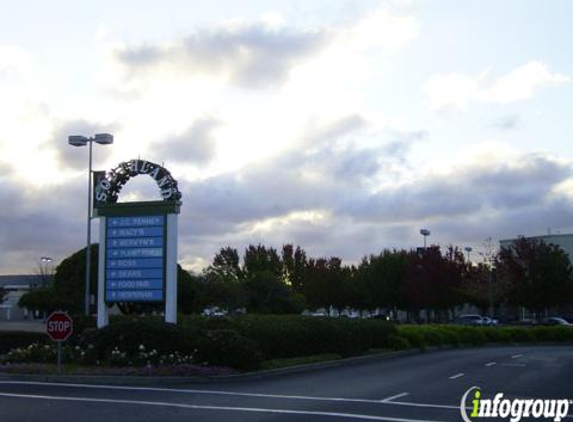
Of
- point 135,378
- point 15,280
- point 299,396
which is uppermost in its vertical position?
point 15,280

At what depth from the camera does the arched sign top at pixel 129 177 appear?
27.8m

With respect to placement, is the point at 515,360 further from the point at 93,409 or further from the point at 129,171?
the point at 93,409

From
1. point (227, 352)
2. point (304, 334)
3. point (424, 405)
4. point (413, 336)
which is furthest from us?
point (413, 336)

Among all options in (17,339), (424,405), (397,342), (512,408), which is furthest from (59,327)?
(397,342)

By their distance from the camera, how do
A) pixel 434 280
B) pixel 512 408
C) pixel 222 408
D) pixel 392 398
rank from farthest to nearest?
pixel 434 280 → pixel 392 398 → pixel 512 408 → pixel 222 408

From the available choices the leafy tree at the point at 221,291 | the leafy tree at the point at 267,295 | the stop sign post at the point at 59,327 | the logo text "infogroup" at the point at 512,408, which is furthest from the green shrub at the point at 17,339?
the leafy tree at the point at 267,295

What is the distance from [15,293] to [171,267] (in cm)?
11959

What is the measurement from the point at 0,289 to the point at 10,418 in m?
107

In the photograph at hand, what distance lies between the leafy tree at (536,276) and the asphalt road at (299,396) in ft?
132

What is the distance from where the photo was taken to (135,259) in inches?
1102

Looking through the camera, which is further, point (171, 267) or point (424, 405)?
point (171, 267)

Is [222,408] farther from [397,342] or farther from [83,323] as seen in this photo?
[397,342]

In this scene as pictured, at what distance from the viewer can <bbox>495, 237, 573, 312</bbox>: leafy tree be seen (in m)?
64.7

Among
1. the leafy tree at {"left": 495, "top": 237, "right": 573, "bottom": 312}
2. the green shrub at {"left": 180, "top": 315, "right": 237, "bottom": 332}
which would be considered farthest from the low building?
the green shrub at {"left": 180, "top": 315, "right": 237, "bottom": 332}
